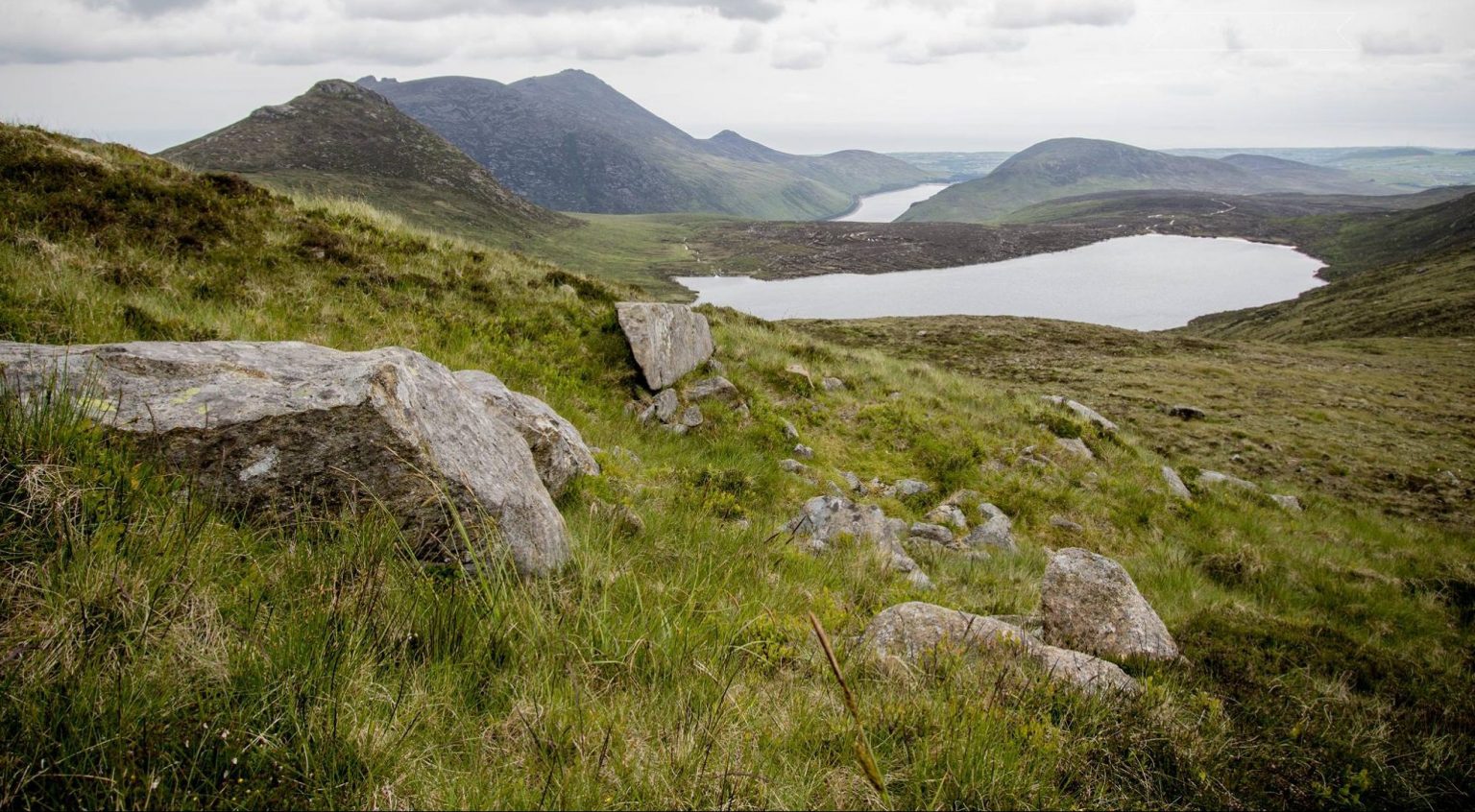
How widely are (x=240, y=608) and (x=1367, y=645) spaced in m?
9.15

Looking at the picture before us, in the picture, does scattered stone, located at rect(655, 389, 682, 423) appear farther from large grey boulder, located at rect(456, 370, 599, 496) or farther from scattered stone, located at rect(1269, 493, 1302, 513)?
scattered stone, located at rect(1269, 493, 1302, 513)

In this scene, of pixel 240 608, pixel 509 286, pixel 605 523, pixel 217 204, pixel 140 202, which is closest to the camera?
pixel 240 608

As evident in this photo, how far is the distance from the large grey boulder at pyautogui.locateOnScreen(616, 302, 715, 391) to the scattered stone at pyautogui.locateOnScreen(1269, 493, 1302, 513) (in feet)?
45.2

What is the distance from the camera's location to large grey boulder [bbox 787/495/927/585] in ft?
23.8

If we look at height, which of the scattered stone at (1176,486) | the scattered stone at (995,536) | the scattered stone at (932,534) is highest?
the scattered stone at (932,534)

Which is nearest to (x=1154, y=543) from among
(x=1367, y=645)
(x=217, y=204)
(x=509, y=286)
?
(x=1367, y=645)

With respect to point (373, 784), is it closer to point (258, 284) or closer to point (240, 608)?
point (240, 608)

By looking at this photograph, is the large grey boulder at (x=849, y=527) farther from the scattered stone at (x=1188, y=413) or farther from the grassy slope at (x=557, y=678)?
the scattered stone at (x=1188, y=413)

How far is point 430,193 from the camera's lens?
155000mm

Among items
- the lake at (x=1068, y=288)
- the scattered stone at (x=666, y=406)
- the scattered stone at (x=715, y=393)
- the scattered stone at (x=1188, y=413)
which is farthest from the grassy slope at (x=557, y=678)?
the lake at (x=1068, y=288)

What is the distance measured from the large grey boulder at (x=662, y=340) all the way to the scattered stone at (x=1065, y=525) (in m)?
7.49

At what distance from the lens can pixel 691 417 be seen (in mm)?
11273

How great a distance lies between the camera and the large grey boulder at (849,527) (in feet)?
23.8

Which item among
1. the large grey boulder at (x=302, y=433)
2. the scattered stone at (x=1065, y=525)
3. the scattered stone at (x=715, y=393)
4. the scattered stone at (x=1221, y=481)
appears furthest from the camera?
the scattered stone at (x=1221, y=481)
